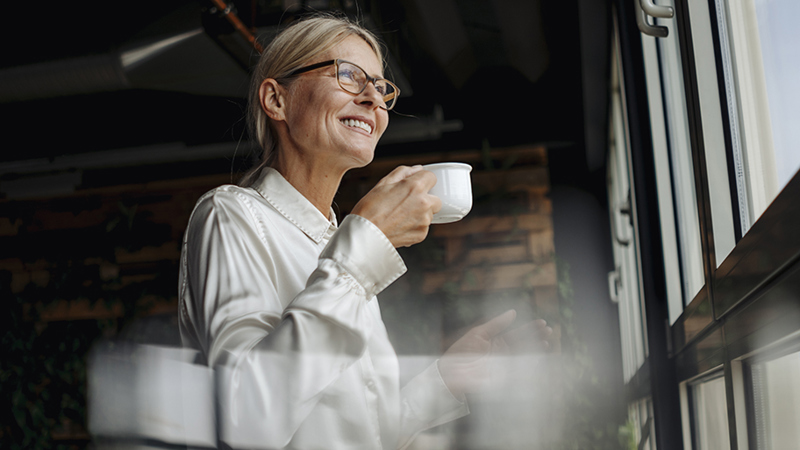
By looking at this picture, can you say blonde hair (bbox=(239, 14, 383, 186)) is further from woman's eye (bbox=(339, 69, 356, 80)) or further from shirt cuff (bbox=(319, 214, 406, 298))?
shirt cuff (bbox=(319, 214, 406, 298))

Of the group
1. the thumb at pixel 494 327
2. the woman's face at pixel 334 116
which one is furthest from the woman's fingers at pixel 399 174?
the thumb at pixel 494 327

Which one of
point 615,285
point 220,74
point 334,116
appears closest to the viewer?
point 334,116

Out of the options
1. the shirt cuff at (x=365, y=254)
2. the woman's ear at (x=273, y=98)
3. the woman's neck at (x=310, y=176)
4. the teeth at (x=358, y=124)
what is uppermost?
the woman's ear at (x=273, y=98)

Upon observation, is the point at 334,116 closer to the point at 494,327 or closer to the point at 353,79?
Result: the point at 353,79

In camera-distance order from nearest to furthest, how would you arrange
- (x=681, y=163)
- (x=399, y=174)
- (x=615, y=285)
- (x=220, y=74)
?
1. (x=399, y=174)
2. (x=681, y=163)
3. (x=220, y=74)
4. (x=615, y=285)

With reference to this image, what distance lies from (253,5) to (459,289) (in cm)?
106

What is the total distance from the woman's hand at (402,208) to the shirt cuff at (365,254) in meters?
0.01

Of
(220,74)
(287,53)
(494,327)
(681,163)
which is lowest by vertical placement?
(494,327)

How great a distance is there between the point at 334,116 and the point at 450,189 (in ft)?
0.57

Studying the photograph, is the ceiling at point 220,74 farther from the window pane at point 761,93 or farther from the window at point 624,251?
the window pane at point 761,93

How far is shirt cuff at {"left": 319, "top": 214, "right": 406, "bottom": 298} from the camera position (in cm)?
41

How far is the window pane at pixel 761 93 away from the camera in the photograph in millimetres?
304

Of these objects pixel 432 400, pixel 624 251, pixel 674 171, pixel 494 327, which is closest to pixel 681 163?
pixel 674 171

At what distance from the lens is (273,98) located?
2.08 ft
